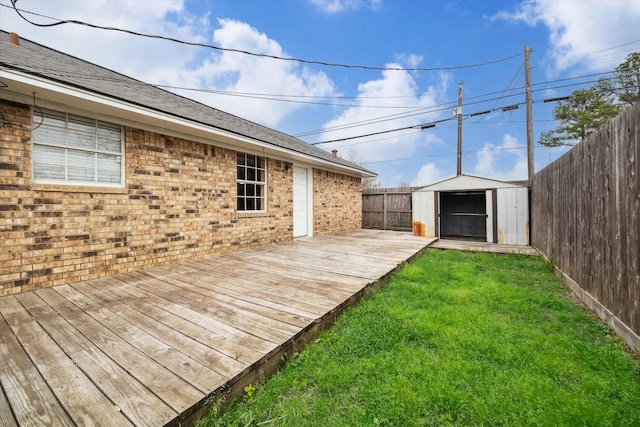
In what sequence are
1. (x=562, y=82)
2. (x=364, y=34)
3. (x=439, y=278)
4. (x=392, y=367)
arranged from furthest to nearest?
1. (x=364, y=34)
2. (x=562, y=82)
3. (x=439, y=278)
4. (x=392, y=367)

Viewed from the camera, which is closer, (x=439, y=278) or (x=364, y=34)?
(x=439, y=278)

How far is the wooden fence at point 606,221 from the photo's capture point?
7.48 ft

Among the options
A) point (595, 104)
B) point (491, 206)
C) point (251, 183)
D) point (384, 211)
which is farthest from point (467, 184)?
point (595, 104)

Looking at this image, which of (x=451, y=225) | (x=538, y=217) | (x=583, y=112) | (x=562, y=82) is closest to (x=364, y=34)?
(x=562, y=82)

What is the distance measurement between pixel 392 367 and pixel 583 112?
18.3 m

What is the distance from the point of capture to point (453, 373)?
1973mm

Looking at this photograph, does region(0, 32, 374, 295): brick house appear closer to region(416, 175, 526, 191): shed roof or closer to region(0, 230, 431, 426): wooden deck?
region(0, 230, 431, 426): wooden deck

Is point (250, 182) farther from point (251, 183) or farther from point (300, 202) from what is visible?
point (300, 202)

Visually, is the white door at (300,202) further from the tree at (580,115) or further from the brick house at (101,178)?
the tree at (580,115)

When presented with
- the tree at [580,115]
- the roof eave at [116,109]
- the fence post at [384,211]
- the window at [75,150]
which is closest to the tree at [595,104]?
the tree at [580,115]

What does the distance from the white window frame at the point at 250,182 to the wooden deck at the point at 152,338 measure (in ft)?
8.67

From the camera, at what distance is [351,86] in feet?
54.5

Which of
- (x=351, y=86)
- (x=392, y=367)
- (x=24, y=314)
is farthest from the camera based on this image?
(x=351, y=86)

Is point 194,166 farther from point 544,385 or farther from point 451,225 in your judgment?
point 451,225
